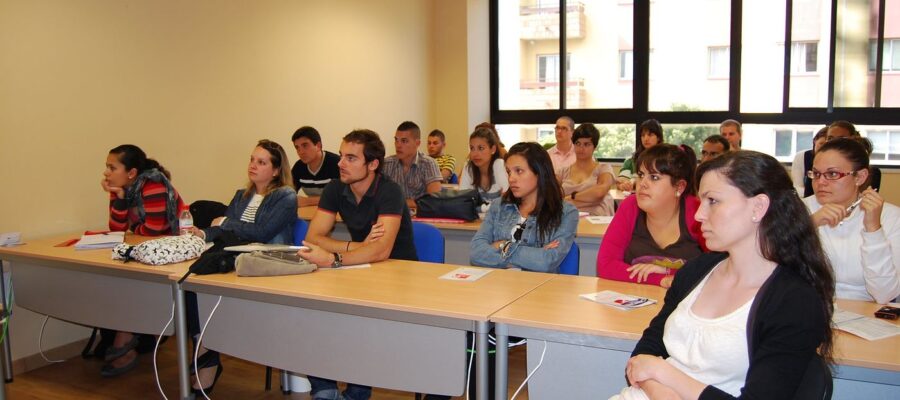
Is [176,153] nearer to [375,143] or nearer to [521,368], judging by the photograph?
[375,143]

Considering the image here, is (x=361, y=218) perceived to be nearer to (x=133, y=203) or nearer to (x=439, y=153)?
(x=133, y=203)

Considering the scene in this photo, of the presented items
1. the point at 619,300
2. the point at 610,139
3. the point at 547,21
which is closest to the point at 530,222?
the point at 619,300

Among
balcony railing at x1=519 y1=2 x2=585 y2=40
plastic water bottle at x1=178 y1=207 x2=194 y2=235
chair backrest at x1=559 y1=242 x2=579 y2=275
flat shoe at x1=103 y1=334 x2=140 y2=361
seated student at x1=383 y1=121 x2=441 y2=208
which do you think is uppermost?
balcony railing at x1=519 y1=2 x2=585 y2=40

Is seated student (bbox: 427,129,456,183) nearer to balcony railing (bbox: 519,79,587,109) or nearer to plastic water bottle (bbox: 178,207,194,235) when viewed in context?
balcony railing (bbox: 519,79,587,109)

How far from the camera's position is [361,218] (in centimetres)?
343

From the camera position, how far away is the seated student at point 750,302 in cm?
154

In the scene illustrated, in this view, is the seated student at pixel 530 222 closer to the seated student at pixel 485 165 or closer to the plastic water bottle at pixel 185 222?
the plastic water bottle at pixel 185 222

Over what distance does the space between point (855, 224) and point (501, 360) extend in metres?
1.45

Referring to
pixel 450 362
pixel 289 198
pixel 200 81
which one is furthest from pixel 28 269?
pixel 450 362

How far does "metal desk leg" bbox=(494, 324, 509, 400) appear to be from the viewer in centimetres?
225

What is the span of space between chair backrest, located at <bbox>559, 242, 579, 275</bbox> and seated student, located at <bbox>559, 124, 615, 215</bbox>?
2.10 m

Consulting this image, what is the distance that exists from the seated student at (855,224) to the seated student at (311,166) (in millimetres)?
3718

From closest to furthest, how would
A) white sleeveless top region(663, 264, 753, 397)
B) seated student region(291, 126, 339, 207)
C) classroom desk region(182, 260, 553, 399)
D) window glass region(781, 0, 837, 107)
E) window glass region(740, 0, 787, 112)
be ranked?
white sleeveless top region(663, 264, 753, 397) < classroom desk region(182, 260, 553, 399) < seated student region(291, 126, 339, 207) < window glass region(781, 0, 837, 107) < window glass region(740, 0, 787, 112)

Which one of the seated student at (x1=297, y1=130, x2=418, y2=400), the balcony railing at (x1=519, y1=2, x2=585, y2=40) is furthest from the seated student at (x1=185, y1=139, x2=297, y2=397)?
the balcony railing at (x1=519, y1=2, x2=585, y2=40)
